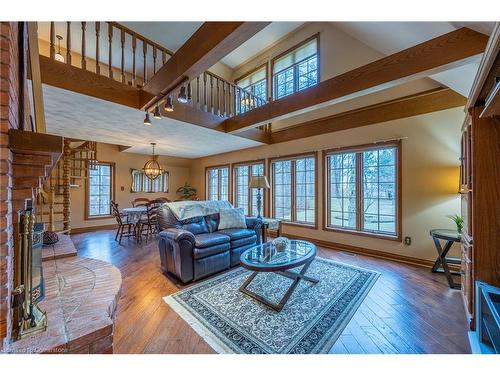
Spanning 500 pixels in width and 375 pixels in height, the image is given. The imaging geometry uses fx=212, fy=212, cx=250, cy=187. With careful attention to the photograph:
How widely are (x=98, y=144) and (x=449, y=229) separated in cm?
833

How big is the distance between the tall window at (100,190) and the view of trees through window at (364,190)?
6.41 metres

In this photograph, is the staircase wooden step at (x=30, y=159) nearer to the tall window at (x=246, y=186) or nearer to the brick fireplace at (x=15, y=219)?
the brick fireplace at (x=15, y=219)

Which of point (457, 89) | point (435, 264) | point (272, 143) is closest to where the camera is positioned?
point (457, 89)

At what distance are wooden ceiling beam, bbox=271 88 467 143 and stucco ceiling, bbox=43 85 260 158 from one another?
4.69ft

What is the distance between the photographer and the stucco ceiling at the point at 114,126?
2865 millimetres

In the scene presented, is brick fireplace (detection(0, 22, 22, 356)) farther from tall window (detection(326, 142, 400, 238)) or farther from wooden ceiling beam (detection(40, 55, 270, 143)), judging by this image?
tall window (detection(326, 142, 400, 238))

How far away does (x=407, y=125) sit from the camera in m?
3.54

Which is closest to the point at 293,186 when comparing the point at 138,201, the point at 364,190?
the point at 364,190

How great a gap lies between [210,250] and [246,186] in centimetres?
362

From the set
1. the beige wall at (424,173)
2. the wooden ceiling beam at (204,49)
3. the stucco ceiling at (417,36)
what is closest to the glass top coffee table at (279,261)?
the beige wall at (424,173)

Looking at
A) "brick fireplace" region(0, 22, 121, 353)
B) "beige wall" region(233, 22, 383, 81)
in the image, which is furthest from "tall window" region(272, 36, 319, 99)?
"brick fireplace" region(0, 22, 121, 353)

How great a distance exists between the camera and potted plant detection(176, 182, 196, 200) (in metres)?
7.79
